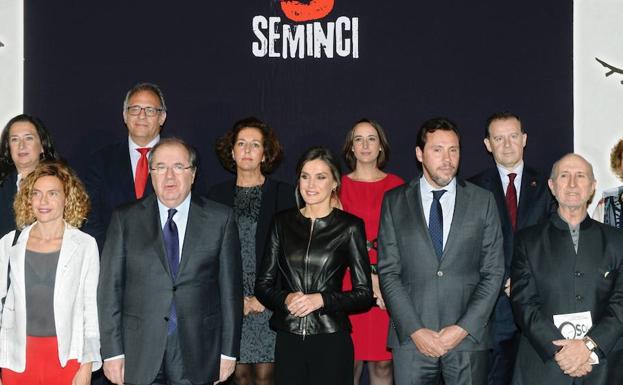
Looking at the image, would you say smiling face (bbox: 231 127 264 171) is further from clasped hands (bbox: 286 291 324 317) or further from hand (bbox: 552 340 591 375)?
hand (bbox: 552 340 591 375)

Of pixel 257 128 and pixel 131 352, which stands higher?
pixel 257 128

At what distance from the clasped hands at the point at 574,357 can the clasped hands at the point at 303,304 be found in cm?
114

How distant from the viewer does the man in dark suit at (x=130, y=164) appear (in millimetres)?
4594

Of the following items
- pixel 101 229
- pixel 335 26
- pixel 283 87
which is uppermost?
pixel 335 26

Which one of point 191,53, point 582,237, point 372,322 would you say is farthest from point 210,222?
point 191,53

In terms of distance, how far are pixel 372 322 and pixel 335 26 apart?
217 centimetres

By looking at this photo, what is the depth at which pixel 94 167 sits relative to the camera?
4.68 metres

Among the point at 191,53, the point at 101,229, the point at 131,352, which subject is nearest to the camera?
the point at 131,352

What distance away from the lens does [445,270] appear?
3.72 m

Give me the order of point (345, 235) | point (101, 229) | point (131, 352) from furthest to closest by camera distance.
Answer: point (101, 229)
point (345, 235)
point (131, 352)

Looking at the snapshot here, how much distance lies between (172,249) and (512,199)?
204cm

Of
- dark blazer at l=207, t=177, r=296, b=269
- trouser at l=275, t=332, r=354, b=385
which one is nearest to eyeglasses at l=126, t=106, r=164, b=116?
dark blazer at l=207, t=177, r=296, b=269

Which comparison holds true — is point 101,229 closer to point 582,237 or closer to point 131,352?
point 131,352

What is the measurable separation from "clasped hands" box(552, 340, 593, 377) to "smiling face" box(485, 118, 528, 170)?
1221mm
